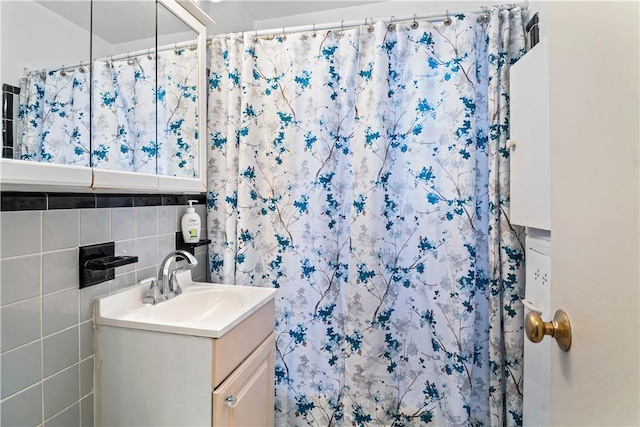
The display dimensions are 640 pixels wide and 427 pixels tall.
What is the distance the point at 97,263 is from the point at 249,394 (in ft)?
2.32

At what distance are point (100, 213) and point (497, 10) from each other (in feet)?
6.03

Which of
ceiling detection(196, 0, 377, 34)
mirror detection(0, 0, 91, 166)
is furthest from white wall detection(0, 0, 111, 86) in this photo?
ceiling detection(196, 0, 377, 34)

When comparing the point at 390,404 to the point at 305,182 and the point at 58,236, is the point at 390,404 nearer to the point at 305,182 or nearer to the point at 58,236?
the point at 305,182

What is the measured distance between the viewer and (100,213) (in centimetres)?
108

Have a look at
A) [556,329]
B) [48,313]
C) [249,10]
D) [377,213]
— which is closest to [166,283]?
[48,313]

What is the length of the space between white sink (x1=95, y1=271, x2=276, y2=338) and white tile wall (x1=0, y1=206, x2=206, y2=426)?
2.1 inches

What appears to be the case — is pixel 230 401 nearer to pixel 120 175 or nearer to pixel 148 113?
pixel 120 175

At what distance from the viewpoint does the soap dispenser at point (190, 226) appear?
57.5 inches

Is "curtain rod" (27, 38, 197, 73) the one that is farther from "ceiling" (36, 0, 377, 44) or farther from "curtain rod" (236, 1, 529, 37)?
"curtain rod" (236, 1, 529, 37)

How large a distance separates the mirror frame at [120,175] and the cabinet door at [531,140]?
4.29 feet

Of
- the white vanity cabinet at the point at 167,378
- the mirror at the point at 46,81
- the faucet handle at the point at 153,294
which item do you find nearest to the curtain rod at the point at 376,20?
the mirror at the point at 46,81

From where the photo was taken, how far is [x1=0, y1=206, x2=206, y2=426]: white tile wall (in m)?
0.81

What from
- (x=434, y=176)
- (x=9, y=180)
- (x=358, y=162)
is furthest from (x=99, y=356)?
(x=434, y=176)

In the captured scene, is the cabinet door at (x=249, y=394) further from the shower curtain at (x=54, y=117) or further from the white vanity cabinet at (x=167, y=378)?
the shower curtain at (x=54, y=117)
